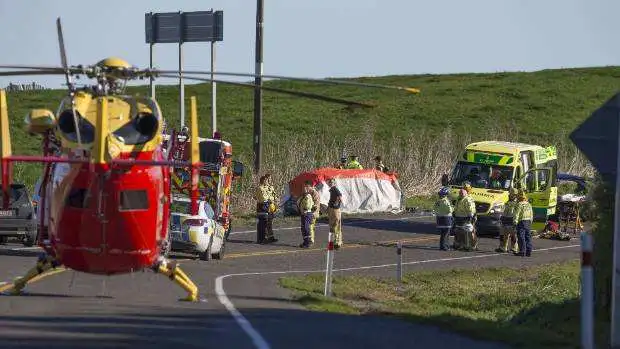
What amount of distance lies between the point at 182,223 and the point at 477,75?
7922cm

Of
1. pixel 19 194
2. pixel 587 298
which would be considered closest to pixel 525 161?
pixel 19 194

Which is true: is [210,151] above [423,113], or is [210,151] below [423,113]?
below

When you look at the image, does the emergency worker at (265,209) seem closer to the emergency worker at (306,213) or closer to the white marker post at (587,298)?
the emergency worker at (306,213)

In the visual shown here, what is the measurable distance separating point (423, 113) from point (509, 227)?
5050cm

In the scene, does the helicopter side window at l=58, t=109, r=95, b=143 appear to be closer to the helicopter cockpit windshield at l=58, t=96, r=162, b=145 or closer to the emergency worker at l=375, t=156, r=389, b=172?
the helicopter cockpit windshield at l=58, t=96, r=162, b=145

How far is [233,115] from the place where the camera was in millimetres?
84250

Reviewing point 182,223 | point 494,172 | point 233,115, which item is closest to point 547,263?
point 494,172

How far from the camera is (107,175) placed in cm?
1733

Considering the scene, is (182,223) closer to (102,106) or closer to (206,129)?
(102,106)

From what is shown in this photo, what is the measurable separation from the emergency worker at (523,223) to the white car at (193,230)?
8490 mm

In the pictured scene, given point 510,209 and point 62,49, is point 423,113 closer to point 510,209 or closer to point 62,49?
point 510,209

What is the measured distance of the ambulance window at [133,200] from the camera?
17.5m

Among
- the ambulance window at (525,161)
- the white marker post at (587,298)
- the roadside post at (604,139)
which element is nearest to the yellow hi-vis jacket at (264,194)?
the ambulance window at (525,161)

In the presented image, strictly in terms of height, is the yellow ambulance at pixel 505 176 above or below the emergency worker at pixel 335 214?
above
